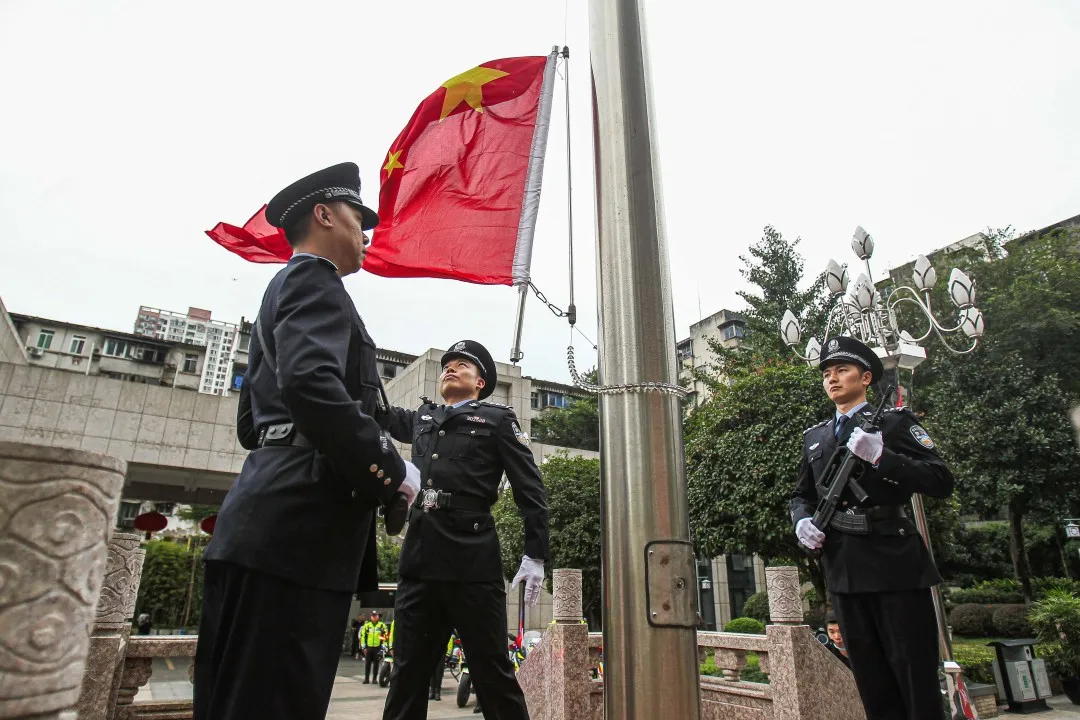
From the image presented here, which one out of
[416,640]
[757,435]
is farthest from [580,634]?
[757,435]

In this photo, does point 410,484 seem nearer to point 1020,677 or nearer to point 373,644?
point 1020,677

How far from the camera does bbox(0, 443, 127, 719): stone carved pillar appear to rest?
1.09m

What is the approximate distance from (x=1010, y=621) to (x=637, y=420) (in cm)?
1845

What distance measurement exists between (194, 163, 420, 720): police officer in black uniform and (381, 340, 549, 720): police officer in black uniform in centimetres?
119

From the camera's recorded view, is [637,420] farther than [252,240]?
No

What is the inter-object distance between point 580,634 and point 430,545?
3015 mm

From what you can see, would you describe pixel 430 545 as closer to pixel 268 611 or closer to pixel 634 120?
pixel 268 611

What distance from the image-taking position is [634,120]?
2.40m

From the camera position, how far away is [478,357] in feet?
12.8

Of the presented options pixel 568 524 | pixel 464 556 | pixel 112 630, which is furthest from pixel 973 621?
pixel 112 630

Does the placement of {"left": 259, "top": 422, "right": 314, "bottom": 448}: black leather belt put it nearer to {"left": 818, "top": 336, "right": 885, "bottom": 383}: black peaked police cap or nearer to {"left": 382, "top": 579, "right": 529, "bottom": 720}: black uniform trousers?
{"left": 382, "top": 579, "right": 529, "bottom": 720}: black uniform trousers

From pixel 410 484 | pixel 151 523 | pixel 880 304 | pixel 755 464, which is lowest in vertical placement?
pixel 410 484

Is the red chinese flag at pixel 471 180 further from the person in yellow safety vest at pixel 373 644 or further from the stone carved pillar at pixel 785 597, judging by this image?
the person in yellow safety vest at pixel 373 644

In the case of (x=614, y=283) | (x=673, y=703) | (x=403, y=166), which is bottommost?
(x=673, y=703)
